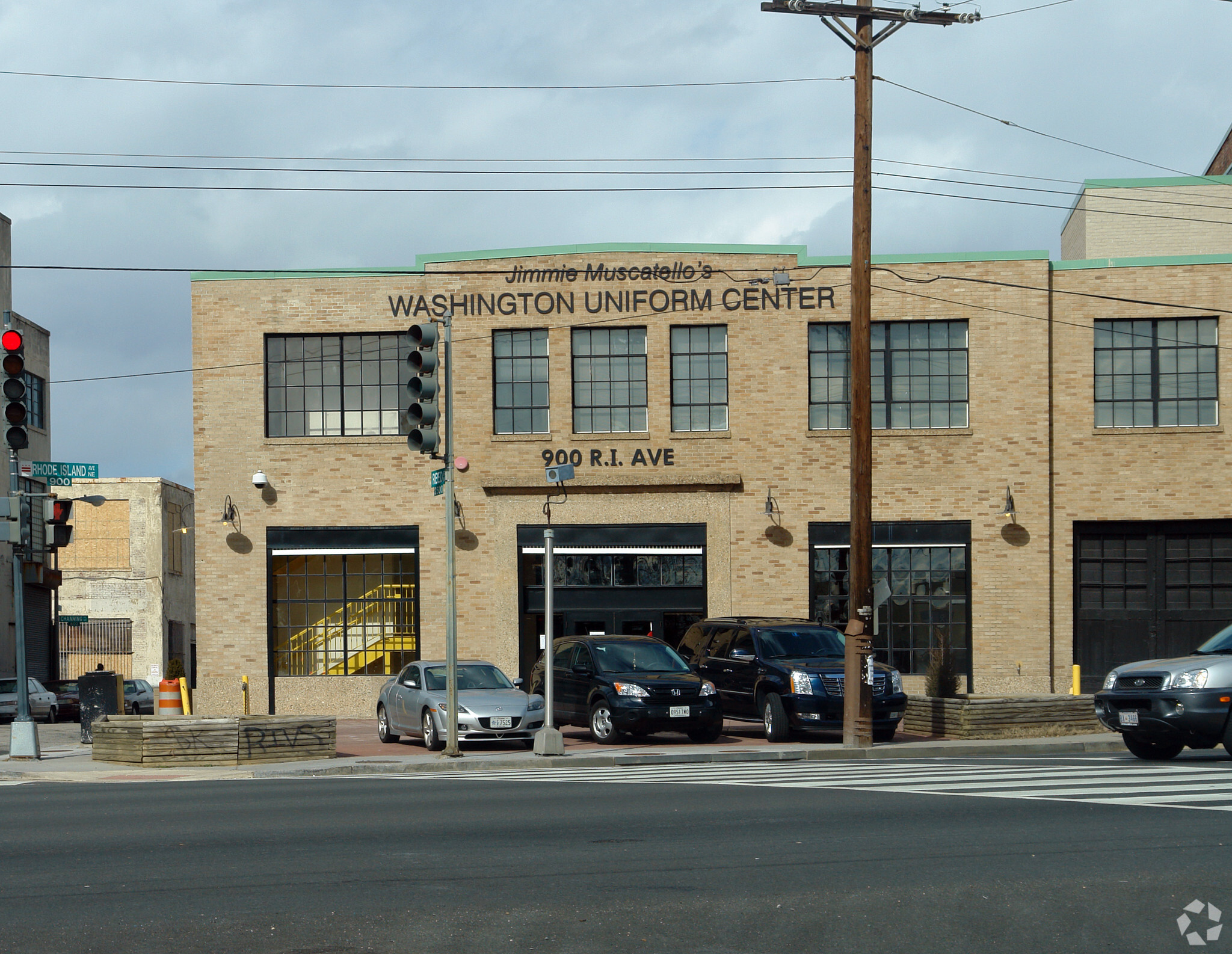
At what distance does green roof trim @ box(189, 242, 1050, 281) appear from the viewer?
29781mm

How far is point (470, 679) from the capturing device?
22969 mm

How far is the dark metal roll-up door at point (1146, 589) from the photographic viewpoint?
96.5ft

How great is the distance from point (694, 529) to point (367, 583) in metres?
7.25

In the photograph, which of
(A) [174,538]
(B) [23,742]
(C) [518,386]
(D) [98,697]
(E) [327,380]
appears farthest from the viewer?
(A) [174,538]

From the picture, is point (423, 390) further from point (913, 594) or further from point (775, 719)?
point (913, 594)

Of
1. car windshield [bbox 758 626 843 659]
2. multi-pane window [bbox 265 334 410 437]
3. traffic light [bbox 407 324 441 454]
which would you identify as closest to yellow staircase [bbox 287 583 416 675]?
multi-pane window [bbox 265 334 410 437]

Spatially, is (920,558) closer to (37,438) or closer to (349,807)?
(349,807)

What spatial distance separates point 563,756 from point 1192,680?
8002 millimetres

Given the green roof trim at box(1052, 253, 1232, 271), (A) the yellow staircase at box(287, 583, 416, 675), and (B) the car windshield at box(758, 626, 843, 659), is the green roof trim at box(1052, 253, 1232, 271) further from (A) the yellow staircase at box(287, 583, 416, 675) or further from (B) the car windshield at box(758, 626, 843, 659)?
(A) the yellow staircase at box(287, 583, 416, 675)

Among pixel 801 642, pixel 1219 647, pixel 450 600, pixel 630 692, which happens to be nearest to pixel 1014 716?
pixel 801 642

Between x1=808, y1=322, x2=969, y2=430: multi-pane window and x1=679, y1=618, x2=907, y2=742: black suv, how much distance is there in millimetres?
7774

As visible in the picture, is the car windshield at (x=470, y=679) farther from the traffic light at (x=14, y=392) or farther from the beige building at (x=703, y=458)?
the traffic light at (x=14, y=392)

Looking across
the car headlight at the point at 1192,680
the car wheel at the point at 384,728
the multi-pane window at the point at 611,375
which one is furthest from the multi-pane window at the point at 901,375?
the car headlight at the point at 1192,680

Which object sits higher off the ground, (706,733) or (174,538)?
(174,538)
